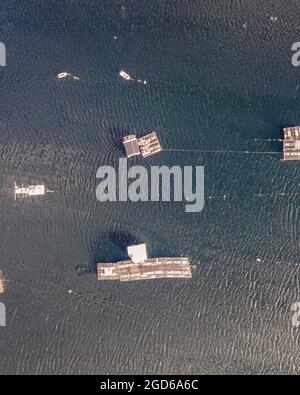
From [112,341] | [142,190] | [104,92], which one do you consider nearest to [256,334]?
[112,341]

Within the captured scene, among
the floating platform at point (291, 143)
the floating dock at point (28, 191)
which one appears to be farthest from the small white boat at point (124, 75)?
the floating platform at point (291, 143)

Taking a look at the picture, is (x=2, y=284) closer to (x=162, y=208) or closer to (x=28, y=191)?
(x=28, y=191)

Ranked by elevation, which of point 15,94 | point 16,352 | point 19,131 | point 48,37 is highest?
point 48,37

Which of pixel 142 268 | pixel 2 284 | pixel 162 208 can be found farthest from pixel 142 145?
pixel 2 284

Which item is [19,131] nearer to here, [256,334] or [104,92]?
[104,92]

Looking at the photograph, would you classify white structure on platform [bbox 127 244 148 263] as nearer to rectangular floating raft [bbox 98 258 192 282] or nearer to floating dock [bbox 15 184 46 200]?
rectangular floating raft [bbox 98 258 192 282]

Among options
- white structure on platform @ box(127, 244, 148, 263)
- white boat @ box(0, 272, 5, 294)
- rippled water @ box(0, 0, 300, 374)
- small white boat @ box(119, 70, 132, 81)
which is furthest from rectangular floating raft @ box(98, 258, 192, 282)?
small white boat @ box(119, 70, 132, 81)
